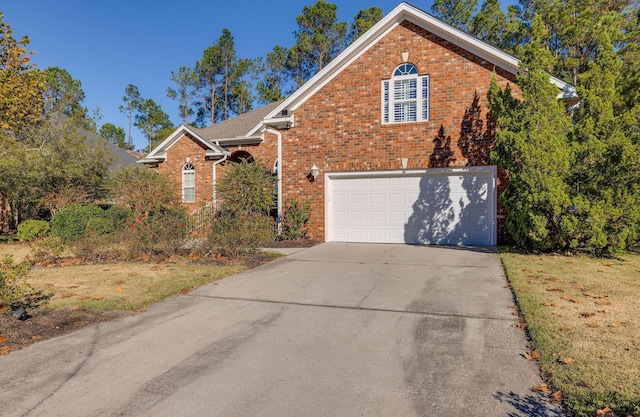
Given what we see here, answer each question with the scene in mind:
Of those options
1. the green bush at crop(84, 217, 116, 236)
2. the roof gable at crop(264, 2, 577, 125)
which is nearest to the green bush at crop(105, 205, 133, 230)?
the green bush at crop(84, 217, 116, 236)

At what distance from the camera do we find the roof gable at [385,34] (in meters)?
10.9

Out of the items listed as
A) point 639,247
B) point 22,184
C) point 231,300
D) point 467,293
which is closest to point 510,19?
point 639,247

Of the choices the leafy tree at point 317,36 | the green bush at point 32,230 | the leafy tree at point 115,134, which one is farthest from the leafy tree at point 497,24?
the leafy tree at point 115,134

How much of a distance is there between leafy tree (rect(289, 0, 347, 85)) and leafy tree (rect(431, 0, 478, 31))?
27.8ft

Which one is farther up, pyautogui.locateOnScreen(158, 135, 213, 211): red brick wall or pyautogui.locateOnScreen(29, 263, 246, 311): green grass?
pyautogui.locateOnScreen(158, 135, 213, 211): red brick wall

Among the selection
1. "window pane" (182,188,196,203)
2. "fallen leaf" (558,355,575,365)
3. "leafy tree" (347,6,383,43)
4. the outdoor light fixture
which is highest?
"leafy tree" (347,6,383,43)

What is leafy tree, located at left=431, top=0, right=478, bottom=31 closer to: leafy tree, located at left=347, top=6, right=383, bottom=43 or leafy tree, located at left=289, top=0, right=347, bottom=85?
leafy tree, located at left=347, top=6, right=383, bottom=43

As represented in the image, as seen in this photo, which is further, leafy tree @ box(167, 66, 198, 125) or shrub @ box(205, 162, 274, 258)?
leafy tree @ box(167, 66, 198, 125)

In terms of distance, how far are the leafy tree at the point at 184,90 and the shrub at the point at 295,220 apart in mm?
33493

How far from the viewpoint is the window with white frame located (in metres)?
11.8

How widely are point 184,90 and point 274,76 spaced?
35.4 feet

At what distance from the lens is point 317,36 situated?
33.3 metres

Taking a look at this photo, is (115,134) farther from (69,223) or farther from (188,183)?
(69,223)

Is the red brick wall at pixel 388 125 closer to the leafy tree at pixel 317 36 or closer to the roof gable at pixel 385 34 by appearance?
the roof gable at pixel 385 34
